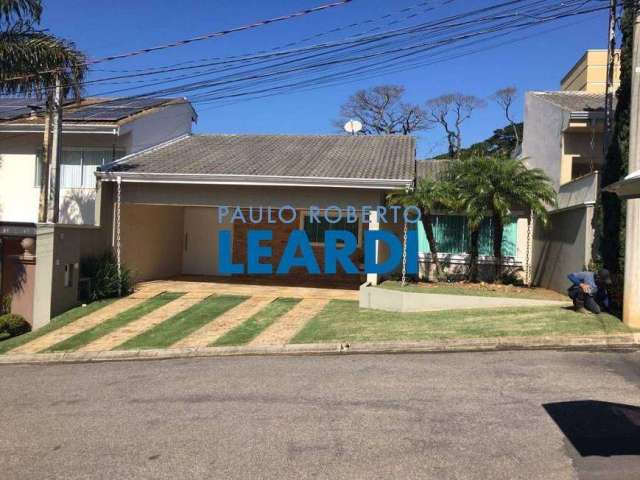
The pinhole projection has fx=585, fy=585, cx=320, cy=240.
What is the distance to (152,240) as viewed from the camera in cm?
1841

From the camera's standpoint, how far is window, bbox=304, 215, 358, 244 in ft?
62.7

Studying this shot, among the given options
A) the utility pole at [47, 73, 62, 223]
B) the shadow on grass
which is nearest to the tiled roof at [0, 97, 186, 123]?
the utility pole at [47, 73, 62, 223]

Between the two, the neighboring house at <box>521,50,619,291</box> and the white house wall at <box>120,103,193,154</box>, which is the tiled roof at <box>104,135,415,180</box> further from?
the neighboring house at <box>521,50,619,291</box>

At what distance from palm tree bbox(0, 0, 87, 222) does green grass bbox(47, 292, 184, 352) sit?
5430 millimetres

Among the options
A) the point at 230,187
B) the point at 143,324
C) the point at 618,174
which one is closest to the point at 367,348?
the point at 143,324

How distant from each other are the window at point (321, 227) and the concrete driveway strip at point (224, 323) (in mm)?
4266

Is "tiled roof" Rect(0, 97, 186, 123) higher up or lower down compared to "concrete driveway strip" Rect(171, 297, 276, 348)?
higher up

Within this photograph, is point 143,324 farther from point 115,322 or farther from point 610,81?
point 610,81

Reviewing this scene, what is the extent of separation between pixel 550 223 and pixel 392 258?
4249 millimetres

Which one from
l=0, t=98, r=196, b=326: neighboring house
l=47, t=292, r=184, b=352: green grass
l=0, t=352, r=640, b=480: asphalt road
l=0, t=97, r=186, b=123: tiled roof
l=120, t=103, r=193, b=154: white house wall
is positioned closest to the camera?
l=0, t=352, r=640, b=480: asphalt road

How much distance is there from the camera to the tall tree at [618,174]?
11.0 meters

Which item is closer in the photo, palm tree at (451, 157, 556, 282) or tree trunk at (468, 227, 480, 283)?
palm tree at (451, 157, 556, 282)

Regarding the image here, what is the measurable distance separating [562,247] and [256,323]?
7.84 meters

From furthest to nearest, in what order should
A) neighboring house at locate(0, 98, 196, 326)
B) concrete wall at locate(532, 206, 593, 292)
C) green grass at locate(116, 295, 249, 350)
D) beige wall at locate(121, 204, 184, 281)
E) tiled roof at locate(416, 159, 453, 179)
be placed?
tiled roof at locate(416, 159, 453, 179) < beige wall at locate(121, 204, 184, 281) < neighboring house at locate(0, 98, 196, 326) < concrete wall at locate(532, 206, 593, 292) < green grass at locate(116, 295, 249, 350)
